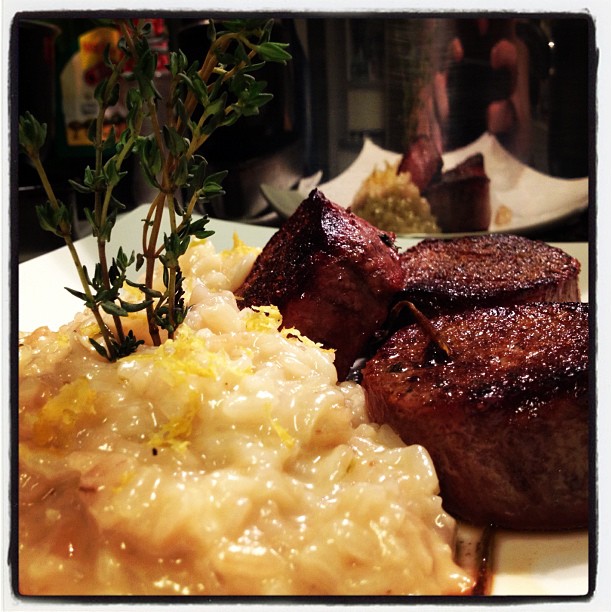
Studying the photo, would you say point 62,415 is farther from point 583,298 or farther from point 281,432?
point 583,298

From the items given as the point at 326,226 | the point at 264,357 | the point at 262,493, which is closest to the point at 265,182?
the point at 326,226

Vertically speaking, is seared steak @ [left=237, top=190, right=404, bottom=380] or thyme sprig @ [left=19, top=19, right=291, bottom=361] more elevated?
thyme sprig @ [left=19, top=19, right=291, bottom=361]

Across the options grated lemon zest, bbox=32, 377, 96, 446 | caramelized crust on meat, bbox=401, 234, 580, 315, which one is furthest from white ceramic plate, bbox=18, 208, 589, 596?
grated lemon zest, bbox=32, 377, 96, 446

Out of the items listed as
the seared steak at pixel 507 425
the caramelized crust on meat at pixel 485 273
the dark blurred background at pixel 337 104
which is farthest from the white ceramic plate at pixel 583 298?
the caramelized crust on meat at pixel 485 273

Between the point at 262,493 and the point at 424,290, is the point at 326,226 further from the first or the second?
the point at 262,493

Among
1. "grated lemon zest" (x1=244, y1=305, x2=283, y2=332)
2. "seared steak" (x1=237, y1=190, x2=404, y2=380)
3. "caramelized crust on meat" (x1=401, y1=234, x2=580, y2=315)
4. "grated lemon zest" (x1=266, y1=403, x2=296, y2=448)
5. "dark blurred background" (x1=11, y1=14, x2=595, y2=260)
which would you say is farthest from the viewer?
"dark blurred background" (x1=11, y1=14, x2=595, y2=260)

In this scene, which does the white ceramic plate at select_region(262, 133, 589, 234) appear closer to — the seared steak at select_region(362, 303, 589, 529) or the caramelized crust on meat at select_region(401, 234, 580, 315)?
the caramelized crust on meat at select_region(401, 234, 580, 315)
